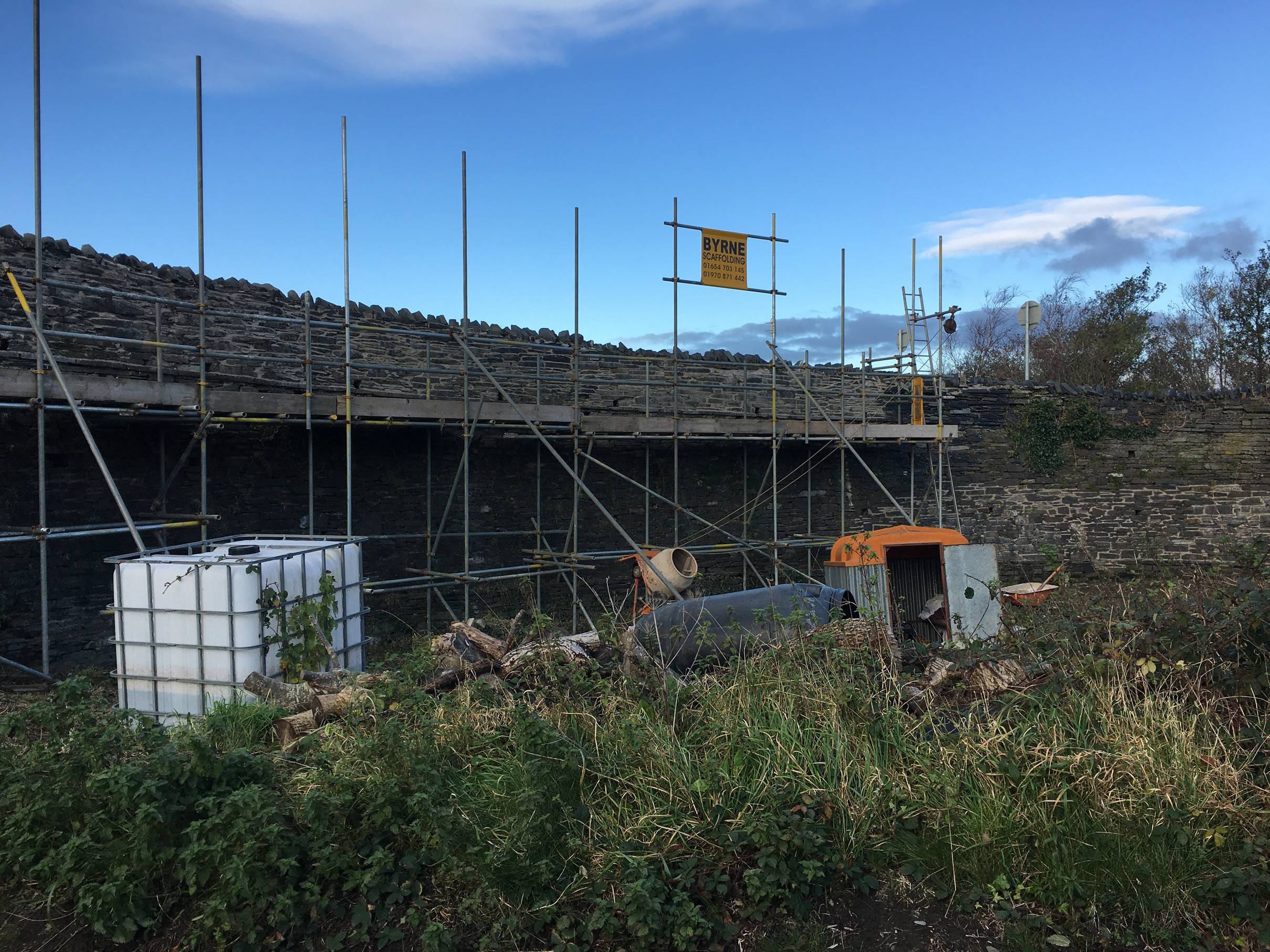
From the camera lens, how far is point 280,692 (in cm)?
627

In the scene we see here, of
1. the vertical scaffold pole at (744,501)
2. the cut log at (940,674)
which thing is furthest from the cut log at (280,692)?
the vertical scaffold pole at (744,501)

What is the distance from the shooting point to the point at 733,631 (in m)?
6.17

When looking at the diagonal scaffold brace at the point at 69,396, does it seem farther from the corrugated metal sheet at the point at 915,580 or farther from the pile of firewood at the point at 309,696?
the corrugated metal sheet at the point at 915,580

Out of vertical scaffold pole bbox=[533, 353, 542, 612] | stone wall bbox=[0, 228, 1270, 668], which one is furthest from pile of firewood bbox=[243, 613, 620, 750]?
vertical scaffold pole bbox=[533, 353, 542, 612]

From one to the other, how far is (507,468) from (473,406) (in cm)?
175

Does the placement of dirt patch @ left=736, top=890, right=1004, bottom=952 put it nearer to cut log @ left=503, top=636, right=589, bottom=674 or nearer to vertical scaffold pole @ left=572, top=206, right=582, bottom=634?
cut log @ left=503, top=636, right=589, bottom=674

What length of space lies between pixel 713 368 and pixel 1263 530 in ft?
33.7

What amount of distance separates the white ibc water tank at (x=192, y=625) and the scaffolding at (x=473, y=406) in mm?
521

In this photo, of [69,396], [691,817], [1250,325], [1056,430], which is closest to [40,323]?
[69,396]

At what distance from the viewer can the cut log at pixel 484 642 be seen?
664 cm

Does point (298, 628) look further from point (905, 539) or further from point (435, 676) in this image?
point (905, 539)

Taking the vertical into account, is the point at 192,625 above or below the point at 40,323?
below

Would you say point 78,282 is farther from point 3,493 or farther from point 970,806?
point 970,806

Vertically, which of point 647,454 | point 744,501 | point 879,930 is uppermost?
point 647,454
